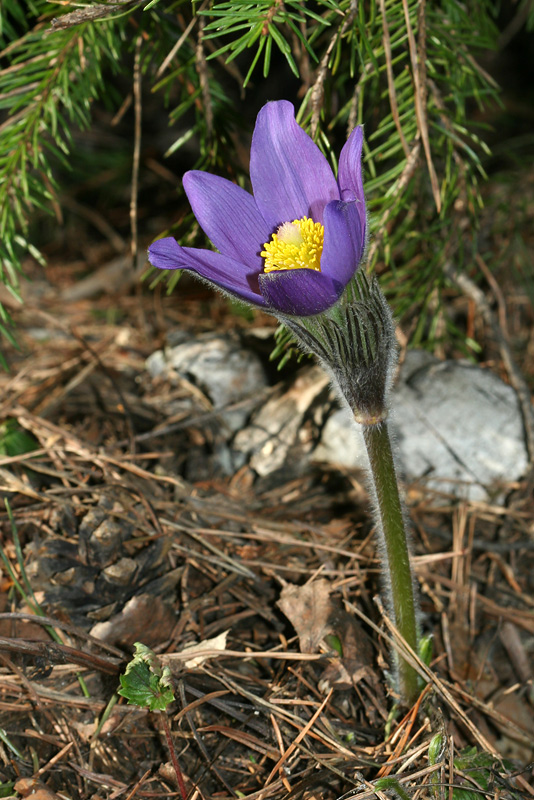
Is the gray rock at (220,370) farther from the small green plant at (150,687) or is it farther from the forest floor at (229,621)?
the small green plant at (150,687)

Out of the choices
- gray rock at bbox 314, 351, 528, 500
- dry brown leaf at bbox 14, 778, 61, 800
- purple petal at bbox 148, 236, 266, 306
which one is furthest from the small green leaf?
gray rock at bbox 314, 351, 528, 500

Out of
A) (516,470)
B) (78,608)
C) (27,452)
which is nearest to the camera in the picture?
(78,608)

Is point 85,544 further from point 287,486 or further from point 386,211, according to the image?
point 386,211

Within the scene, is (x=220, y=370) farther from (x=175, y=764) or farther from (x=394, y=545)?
(x=175, y=764)

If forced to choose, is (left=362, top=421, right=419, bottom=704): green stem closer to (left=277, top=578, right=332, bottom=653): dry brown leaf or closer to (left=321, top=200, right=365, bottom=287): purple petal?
(left=277, top=578, right=332, bottom=653): dry brown leaf

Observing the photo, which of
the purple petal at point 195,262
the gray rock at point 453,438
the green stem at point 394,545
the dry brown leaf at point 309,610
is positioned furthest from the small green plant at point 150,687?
the gray rock at point 453,438

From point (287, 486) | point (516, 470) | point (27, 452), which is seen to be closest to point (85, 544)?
point (27, 452)
